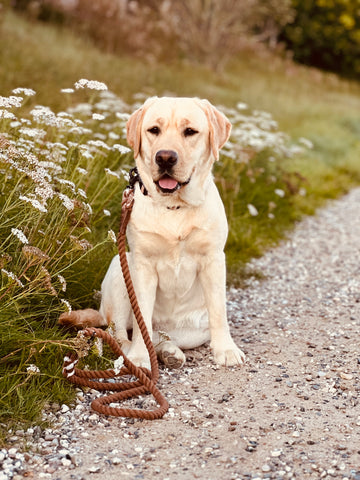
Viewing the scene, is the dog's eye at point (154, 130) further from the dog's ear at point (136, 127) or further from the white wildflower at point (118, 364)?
the white wildflower at point (118, 364)

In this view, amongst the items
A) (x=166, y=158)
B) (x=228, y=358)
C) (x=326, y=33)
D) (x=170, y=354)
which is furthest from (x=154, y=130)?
(x=326, y=33)

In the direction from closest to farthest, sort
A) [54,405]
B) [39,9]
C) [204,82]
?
[54,405], [204,82], [39,9]

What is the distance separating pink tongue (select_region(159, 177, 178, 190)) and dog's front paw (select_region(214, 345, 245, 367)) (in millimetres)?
994

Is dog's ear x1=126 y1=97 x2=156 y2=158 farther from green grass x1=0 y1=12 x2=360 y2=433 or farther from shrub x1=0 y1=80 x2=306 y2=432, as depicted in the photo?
green grass x1=0 y1=12 x2=360 y2=433

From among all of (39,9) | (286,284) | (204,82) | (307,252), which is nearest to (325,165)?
(204,82)

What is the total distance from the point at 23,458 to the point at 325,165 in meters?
8.43

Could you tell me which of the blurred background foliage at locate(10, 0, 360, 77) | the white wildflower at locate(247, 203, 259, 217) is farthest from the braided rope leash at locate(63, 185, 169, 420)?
the blurred background foliage at locate(10, 0, 360, 77)

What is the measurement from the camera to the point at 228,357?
3723mm

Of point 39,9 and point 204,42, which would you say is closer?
point 39,9

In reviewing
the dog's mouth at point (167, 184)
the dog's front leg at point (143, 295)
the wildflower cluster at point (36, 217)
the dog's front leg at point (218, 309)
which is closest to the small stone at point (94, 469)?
the wildflower cluster at point (36, 217)

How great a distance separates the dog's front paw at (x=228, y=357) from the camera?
12.2ft

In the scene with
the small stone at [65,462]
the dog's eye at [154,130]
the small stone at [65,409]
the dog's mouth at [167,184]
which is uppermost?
the dog's eye at [154,130]

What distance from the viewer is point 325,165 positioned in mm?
10398

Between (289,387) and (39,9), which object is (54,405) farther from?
(39,9)
